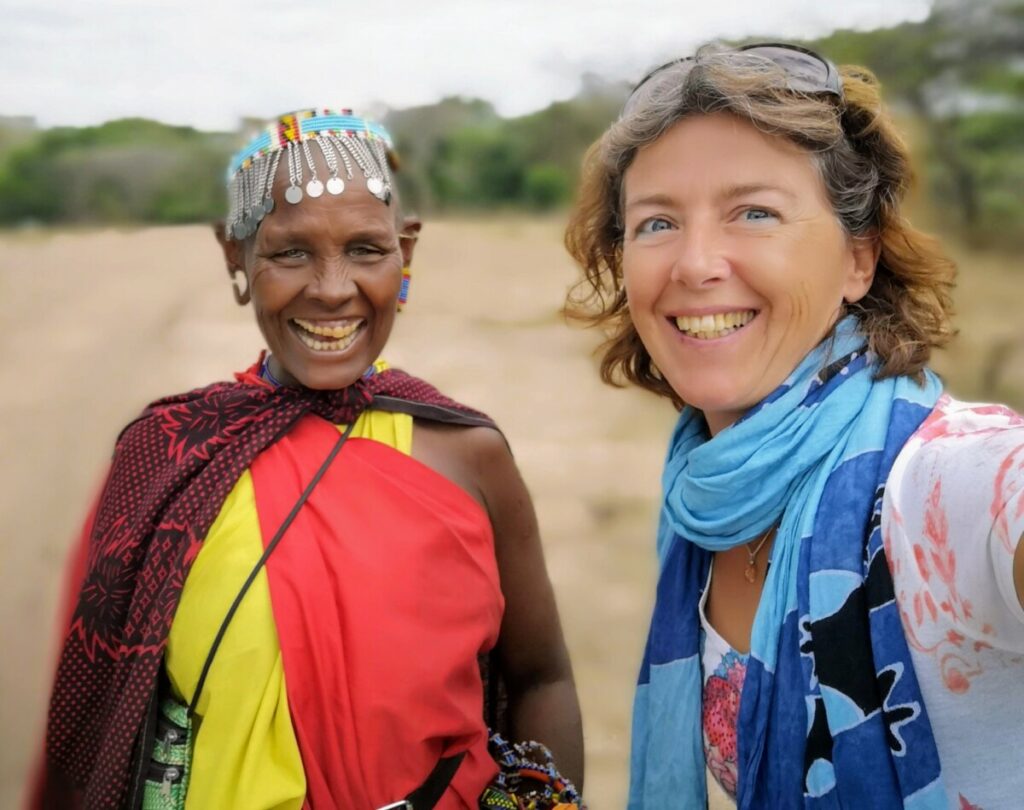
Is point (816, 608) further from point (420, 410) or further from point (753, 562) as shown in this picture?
point (420, 410)

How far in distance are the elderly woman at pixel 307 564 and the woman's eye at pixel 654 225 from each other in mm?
499

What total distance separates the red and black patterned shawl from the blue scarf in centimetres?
61

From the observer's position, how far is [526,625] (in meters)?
2.06

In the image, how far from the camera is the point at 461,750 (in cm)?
184

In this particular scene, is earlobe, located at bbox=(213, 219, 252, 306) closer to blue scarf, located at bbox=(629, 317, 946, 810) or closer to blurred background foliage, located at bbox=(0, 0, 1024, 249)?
blue scarf, located at bbox=(629, 317, 946, 810)

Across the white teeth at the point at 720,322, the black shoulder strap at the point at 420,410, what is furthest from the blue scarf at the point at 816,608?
the black shoulder strap at the point at 420,410

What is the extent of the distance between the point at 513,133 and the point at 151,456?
327 inches

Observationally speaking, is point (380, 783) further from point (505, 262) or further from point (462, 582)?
point (505, 262)

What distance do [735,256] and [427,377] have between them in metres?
5.82

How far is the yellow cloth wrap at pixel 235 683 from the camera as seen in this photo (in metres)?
1.67

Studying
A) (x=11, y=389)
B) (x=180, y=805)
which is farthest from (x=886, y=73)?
(x=180, y=805)

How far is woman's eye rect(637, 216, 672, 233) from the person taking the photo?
163 centimetres

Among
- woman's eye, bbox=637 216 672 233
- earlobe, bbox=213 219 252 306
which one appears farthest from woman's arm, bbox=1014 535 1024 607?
earlobe, bbox=213 219 252 306

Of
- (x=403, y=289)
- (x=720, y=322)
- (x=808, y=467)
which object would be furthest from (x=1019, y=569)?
(x=403, y=289)
